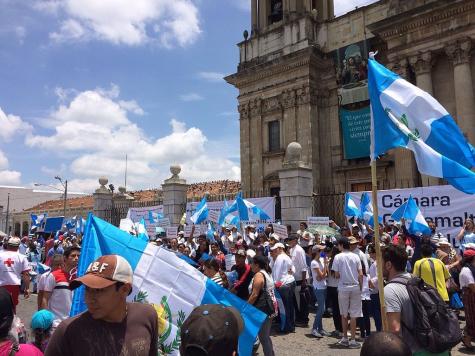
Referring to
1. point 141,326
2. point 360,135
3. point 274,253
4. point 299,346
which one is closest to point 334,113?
point 360,135

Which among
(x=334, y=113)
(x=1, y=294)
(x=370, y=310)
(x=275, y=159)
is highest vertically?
(x=334, y=113)

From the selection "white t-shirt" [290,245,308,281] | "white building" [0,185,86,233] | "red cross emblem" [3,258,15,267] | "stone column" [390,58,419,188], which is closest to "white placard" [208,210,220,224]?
"white t-shirt" [290,245,308,281]

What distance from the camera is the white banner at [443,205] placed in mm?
12141

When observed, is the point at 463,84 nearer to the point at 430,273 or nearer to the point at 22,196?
the point at 430,273

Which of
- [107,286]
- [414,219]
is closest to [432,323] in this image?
[107,286]

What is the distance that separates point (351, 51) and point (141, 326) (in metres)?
22.3

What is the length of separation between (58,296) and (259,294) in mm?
2628

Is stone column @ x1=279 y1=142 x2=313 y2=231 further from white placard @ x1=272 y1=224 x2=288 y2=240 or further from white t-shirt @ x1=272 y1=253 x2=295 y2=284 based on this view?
white t-shirt @ x1=272 y1=253 x2=295 y2=284

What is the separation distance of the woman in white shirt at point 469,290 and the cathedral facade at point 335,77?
454 inches

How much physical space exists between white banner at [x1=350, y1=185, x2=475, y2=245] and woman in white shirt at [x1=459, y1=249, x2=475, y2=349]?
5658mm

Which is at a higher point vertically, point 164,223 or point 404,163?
point 404,163

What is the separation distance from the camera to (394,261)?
3.69m

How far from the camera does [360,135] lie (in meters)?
21.9

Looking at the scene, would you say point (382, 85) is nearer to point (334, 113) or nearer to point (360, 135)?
point (360, 135)
